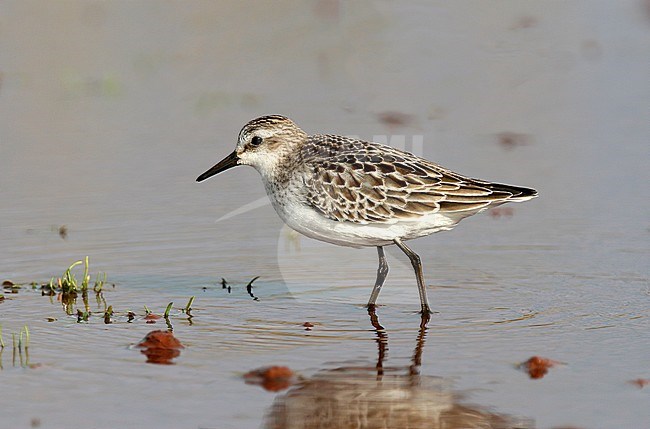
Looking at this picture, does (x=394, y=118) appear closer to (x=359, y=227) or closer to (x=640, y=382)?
(x=359, y=227)

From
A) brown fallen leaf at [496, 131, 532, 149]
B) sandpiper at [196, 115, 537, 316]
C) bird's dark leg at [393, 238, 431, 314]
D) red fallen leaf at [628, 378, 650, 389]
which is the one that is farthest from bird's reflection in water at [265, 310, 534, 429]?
brown fallen leaf at [496, 131, 532, 149]

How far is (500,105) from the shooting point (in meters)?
18.4

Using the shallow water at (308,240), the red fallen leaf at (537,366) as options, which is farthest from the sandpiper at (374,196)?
the red fallen leaf at (537,366)

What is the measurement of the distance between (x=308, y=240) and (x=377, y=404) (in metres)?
5.16

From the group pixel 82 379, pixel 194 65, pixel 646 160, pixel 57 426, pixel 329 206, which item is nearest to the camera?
pixel 57 426

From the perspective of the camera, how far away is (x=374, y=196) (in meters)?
11.2

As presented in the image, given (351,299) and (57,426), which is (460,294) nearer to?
(351,299)

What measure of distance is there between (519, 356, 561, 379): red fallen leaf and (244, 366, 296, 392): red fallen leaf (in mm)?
1680

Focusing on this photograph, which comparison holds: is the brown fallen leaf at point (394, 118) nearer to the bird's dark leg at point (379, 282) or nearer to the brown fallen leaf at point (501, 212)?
the brown fallen leaf at point (501, 212)

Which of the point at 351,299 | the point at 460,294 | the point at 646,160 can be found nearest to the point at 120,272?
the point at 351,299

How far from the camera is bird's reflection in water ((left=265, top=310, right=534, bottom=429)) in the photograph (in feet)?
27.3

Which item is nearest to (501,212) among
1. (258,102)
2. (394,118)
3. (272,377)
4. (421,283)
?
(394,118)

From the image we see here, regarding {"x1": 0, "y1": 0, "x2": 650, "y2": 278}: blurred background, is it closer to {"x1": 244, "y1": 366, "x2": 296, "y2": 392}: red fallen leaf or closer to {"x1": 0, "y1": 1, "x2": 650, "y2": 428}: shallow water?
{"x1": 0, "y1": 1, "x2": 650, "y2": 428}: shallow water

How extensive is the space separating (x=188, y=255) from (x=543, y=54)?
9285 millimetres
